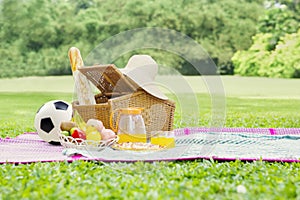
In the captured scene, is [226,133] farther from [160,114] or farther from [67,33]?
[67,33]

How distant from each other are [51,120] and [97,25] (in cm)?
567

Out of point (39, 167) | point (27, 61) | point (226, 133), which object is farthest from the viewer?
point (27, 61)

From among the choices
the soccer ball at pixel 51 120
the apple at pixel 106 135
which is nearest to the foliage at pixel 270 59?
the soccer ball at pixel 51 120

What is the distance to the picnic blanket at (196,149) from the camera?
2.25 m

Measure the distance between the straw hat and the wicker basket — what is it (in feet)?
0.10

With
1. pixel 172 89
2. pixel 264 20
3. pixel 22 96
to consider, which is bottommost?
pixel 22 96

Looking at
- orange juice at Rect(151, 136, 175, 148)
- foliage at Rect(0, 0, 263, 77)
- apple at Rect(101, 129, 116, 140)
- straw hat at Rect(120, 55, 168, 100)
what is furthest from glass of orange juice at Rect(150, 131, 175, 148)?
foliage at Rect(0, 0, 263, 77)

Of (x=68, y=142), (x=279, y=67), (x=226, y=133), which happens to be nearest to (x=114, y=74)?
(x=68, y=142)

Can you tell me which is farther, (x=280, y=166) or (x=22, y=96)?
(x=22, y=96)

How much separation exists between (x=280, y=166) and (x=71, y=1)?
22.7ft

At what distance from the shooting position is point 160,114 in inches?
119

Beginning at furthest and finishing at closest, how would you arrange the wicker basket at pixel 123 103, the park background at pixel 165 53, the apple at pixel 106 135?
the park background at pixel 165 53
the wicker basket at pixel 123 103
the apple at pixel 106 135

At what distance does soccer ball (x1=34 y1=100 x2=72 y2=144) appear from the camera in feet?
9.03

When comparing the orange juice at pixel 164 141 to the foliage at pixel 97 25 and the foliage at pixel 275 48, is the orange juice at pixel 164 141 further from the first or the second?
the foliage at pixel 275 48
